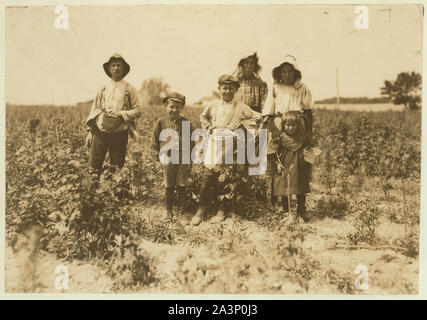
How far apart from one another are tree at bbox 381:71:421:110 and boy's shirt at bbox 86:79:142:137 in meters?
2.96

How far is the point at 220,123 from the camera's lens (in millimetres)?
5570

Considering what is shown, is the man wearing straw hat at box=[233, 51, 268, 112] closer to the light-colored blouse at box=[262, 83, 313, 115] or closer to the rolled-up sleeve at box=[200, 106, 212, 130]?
the light-colored blouse at box=[262, 83, 313, 115]

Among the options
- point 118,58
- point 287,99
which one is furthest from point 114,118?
point 287,99

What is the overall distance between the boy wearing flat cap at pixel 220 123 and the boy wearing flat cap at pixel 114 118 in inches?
34.0

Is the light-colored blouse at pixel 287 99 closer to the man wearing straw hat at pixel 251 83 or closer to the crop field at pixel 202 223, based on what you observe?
the man wearing straw hat at pixel 251 83

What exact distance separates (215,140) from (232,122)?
28 centimetres

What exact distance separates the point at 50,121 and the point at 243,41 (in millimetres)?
2487

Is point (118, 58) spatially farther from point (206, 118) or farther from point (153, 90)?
point (206, 118)

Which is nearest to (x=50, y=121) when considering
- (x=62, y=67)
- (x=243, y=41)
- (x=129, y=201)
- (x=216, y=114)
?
(x=62, y=67)

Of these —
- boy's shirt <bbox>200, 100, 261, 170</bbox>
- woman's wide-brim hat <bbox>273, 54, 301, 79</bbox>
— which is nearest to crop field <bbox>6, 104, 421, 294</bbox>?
boy's shirt <bbox>200, 100, 261, 170</bbox>

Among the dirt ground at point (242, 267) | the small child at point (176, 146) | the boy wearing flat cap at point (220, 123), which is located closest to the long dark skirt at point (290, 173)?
the dirt ground at point (242, 267)

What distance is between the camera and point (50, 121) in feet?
19.5

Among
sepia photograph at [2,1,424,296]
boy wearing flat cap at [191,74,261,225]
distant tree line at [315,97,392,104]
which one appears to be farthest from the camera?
distant tree line at [315,97,392,104]

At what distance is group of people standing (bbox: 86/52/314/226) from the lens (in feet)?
18.4
